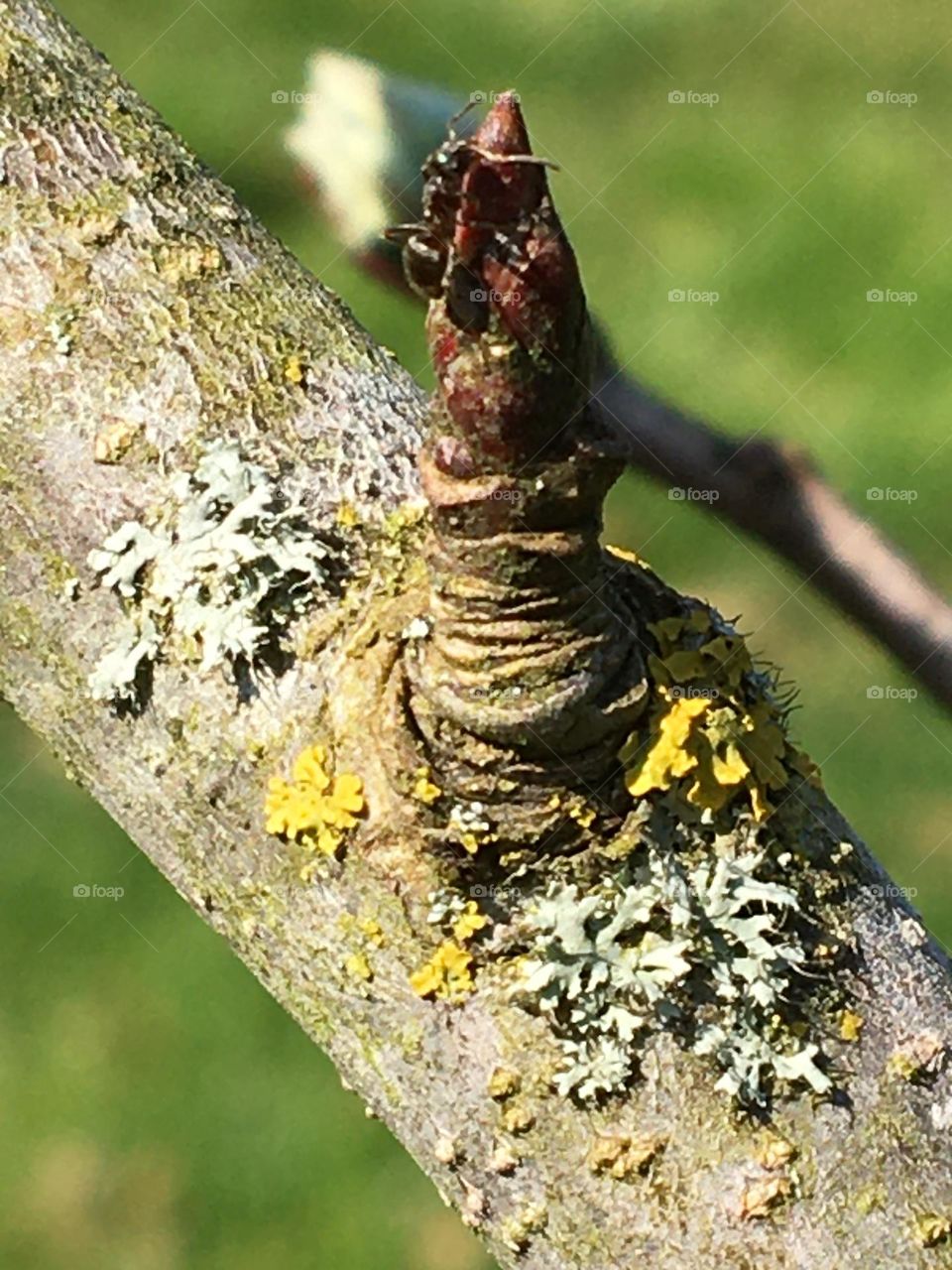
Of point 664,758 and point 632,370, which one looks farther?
point 632,370

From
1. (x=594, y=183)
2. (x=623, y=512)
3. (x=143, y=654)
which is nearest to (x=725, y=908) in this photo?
(x=143, y=654)

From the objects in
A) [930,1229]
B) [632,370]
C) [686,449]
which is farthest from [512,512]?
[632,370]

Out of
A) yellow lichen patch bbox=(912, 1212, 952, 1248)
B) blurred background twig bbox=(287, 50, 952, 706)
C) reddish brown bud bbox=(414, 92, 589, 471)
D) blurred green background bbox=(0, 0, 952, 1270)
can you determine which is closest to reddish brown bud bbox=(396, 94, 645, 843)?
reddish brown bud bbox=(414, 92, 589, 471)

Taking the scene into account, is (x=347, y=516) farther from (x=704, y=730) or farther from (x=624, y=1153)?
(x=624, y=1153)

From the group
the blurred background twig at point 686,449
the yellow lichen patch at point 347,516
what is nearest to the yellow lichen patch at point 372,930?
the yellow lichen patch at point 347,516

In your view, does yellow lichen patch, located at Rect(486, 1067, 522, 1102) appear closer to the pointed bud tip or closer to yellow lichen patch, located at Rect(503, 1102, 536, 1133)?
yellow lichen patch, located at Rect(503, 1102, 536, 1133)

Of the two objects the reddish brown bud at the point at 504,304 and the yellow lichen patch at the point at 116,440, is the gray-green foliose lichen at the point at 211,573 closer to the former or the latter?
the yellow lichen patch at the point at 116,440
